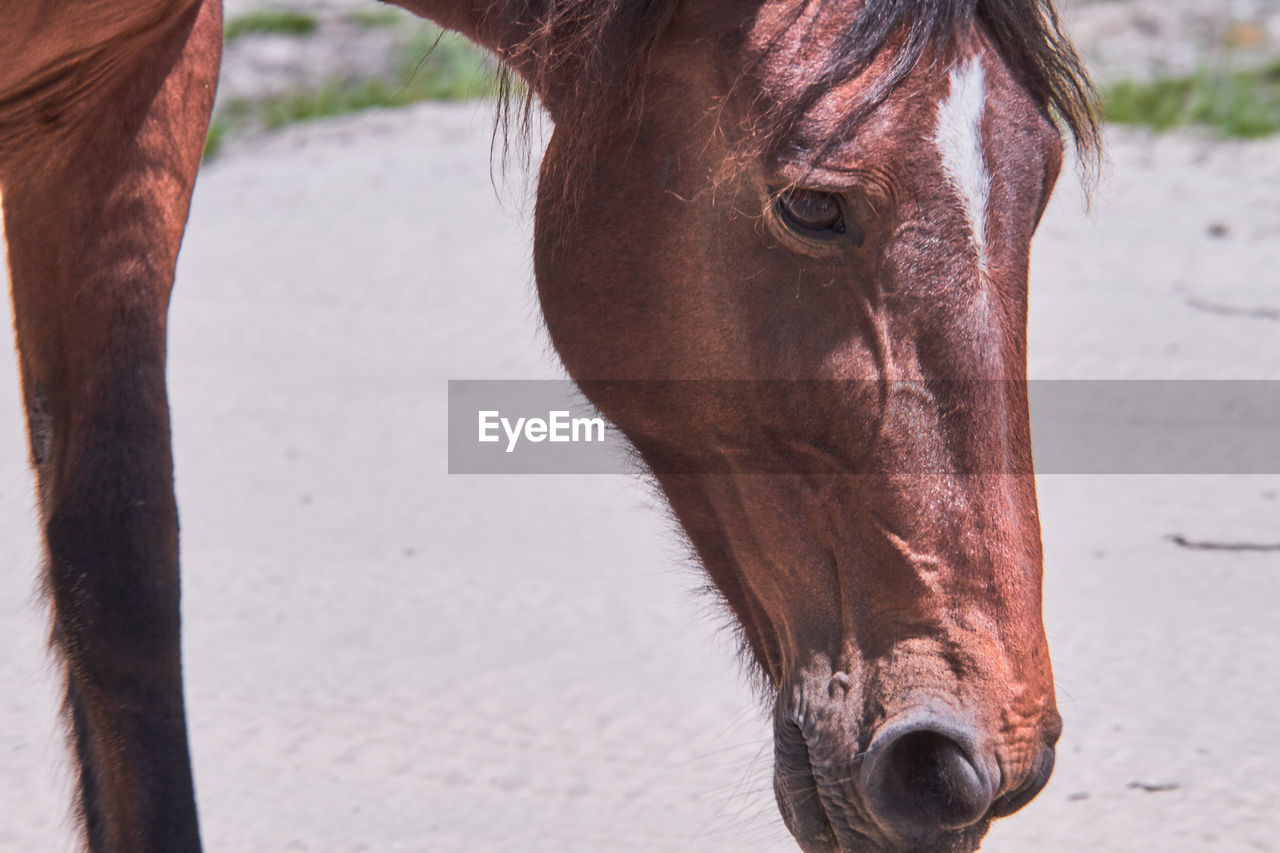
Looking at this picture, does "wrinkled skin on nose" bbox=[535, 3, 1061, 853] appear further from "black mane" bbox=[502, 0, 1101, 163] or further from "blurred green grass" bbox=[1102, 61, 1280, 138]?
"blurred green grass" bbox=[1102, 61, 1280, 138]

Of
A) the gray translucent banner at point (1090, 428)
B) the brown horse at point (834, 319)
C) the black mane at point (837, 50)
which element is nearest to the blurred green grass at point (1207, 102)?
the gray translucent banner at point (1090, 428)

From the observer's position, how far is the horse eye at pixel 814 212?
124cm

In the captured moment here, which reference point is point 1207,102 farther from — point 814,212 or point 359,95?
point 814,212

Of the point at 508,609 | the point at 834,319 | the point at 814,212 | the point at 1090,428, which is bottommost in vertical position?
the point at 508,609

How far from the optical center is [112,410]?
1690mm

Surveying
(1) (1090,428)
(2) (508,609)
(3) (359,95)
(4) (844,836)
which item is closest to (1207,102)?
(1) (1090,428)

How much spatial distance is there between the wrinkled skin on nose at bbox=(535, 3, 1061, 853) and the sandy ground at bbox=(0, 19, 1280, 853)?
0.27 m

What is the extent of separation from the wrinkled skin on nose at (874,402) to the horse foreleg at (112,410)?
71 centimetres

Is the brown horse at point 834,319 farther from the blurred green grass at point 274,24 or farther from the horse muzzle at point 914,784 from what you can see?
the blurred green grass at point 274,24

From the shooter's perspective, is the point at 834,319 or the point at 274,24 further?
the point at 274,24

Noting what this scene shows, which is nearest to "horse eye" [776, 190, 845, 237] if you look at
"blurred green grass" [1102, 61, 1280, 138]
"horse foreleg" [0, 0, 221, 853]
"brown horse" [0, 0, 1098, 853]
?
"brown horse" [0, 0, 1098, 853]

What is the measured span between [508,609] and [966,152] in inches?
69.8

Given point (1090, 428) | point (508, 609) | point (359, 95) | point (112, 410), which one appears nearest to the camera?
point (112, 410)

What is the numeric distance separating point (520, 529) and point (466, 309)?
1434mm
